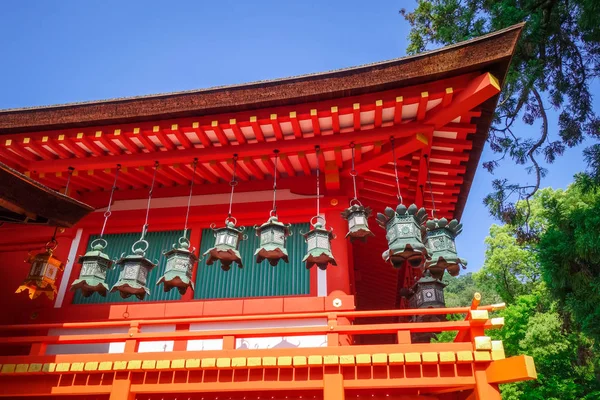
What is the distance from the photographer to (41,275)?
6258 mm

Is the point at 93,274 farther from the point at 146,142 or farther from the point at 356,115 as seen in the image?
the point at 356,115

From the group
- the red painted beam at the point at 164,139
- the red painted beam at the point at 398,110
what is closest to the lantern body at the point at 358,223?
the red painted beam at the point at 398,110

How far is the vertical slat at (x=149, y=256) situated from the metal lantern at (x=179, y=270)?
115cm

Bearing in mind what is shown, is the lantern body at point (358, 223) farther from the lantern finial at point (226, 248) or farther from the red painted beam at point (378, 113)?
the lantern finial at point (226, 248)

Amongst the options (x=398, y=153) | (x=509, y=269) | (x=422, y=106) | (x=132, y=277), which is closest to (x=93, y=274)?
(x=132, y=277)

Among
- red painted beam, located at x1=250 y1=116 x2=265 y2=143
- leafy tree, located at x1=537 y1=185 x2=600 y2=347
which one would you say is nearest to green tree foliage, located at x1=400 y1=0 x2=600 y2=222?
leafy tree, located at x1=537 y1=185 x2=600 y2=347

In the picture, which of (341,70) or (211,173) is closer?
(341,70)

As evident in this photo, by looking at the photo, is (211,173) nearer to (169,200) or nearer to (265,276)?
(169,200)

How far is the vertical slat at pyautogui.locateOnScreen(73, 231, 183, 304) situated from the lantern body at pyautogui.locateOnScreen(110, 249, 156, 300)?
98cm

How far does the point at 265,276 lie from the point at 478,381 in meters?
3.53

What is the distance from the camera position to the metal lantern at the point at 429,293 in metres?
7.66

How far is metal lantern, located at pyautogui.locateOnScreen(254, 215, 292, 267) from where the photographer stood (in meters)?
5.77

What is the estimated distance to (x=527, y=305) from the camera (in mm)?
21781

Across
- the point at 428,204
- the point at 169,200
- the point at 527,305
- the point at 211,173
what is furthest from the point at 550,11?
the point at 527,305
